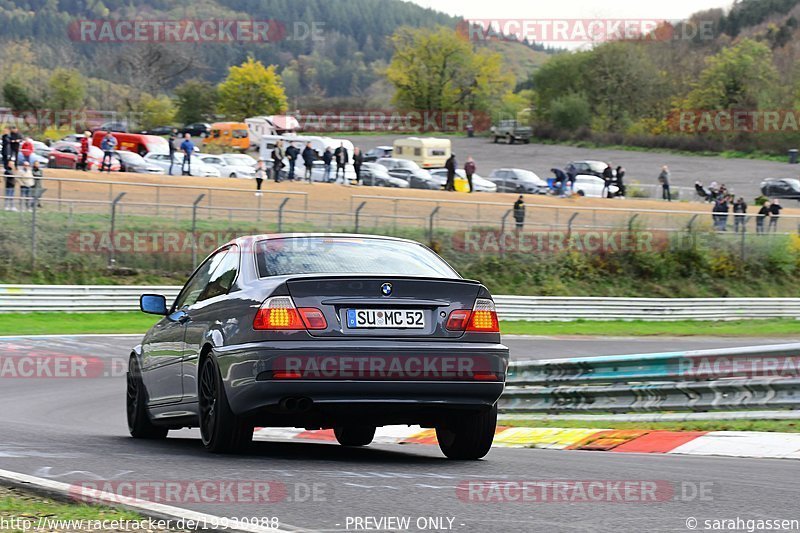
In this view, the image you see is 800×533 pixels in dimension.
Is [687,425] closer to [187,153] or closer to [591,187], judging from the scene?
[187,153]

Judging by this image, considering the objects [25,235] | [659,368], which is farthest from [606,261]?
[659,368]

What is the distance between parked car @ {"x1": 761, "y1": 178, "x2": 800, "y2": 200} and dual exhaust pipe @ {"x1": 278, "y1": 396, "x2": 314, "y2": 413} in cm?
5864

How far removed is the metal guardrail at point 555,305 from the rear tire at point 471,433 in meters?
19.8

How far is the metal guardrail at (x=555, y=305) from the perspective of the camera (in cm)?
2630

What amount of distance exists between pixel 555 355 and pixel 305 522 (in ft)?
59.1

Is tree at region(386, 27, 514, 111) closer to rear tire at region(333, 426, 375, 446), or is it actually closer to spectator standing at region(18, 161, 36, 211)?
Result: spectator standing at region(18, 161, 36, 211)

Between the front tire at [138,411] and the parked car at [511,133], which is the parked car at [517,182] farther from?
the front tire at [138,411]

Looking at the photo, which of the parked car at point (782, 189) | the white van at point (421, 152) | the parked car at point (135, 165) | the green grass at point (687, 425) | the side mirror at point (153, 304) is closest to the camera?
the side mirror at point (153, 304)

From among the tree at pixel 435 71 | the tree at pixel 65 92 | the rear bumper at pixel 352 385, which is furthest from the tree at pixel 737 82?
the rear bumper at pixel 352 385

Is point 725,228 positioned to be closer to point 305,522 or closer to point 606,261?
point 606,261

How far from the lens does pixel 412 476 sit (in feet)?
21.4

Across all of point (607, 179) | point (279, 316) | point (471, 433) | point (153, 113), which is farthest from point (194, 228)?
point (153, 113)

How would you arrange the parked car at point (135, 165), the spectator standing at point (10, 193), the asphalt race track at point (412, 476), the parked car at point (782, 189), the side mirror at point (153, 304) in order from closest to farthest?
the asphalt race track at point (412, 476), the side mirror at point (153, 304), the spectator standing at point (10, 193), the parked car at point (135, 165), the parked car at point (782, 189)

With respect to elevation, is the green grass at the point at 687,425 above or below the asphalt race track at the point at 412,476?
below
